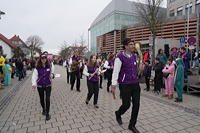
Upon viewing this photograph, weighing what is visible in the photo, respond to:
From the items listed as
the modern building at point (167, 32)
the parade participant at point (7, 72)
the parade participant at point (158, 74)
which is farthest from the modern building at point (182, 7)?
the parade participant at point (7, 72)

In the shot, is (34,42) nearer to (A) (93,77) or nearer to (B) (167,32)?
(B) (167,32)

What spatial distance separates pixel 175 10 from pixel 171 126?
35.5 metres

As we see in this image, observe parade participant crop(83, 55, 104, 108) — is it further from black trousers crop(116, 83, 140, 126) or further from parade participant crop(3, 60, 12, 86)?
parade participant crop(3, 60, 12, 86)

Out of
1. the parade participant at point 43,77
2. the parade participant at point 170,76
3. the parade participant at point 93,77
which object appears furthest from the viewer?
the parade participant at point 170,76

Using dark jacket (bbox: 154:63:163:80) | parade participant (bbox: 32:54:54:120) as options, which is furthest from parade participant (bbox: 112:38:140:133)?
dark jacket (bbox: 154:63:163:80)

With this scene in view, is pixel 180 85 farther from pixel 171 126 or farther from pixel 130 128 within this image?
pixel 130 128

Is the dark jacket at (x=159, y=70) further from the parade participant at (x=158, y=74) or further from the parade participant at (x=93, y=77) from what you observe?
the parade participant at (x=93, y=77)

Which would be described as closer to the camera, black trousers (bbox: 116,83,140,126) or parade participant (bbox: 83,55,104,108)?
black trousers (bbox: 116,83,140,126)

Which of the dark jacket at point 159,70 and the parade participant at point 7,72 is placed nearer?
the dark jacket at point 159,70

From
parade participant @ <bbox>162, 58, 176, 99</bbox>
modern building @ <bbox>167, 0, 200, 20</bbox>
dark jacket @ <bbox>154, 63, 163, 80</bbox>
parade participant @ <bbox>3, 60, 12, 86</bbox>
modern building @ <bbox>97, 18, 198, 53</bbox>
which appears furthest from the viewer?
modern building @ <bbox>167, 0, 200, 20</bbox>

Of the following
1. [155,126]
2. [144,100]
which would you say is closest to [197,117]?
[155,126]

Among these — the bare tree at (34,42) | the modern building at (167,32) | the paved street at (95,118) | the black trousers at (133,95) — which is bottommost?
the paved street at (95,118)

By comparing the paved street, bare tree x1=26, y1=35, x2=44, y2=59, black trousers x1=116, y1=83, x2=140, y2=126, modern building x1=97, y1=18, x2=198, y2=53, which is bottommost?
the paved street

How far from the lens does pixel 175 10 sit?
1286 inches
